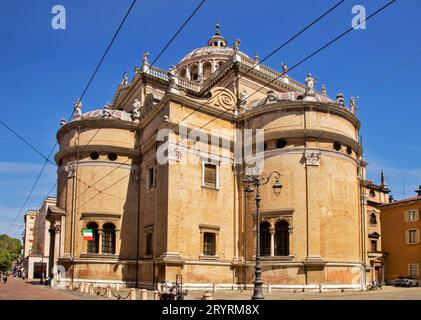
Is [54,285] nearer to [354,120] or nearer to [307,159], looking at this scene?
[307,159]

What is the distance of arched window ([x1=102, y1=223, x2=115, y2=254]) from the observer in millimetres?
34719

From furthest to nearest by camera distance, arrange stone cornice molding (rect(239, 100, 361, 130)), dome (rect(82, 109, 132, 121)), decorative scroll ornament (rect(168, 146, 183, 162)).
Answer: dome (rect(82, 109, 132, 121)) < stone cornice molding (rect(239, 100, 361, 130)) < decorative scroll ornament (rect(168, 146, 183, 162))

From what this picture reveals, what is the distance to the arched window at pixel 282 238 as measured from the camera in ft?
102

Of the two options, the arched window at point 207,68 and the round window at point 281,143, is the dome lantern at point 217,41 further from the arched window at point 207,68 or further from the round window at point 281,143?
the round window at point 281,143

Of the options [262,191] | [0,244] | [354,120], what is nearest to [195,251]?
[262,191]

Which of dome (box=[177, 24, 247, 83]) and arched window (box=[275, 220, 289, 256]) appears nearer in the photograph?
arched window (box=[275, 220, 289, 256])

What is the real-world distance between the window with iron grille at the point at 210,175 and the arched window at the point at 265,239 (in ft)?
14.5

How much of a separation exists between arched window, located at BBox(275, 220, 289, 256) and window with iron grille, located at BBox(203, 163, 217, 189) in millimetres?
5284

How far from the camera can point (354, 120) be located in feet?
114

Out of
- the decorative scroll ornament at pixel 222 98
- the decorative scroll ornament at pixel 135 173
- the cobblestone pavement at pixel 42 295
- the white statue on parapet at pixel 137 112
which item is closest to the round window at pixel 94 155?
the decorative scroll ornament at pixel 135 173

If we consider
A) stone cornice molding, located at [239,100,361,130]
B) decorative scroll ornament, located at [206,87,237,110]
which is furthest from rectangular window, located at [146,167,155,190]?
stone cornice molding, located at [239,100,361,130]

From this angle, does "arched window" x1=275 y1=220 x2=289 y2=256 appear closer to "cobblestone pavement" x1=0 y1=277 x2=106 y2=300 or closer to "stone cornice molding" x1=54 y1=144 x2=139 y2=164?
"cobblestone pavement" x1=0 y1=277 x2=106 y2=300

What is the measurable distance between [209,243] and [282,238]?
4.98m
